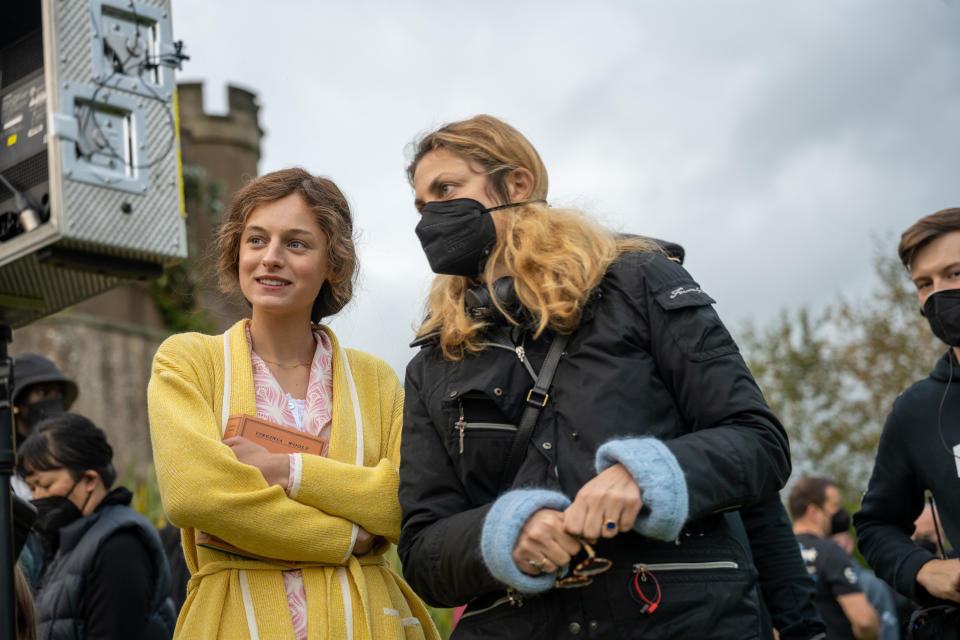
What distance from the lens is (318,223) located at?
3.56 meters

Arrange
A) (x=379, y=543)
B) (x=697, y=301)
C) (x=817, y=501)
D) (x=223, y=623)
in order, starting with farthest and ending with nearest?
(x=817, y=501), (x=379, y=543), (x=223, y=623), (x=697, y=301)

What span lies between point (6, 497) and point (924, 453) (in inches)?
110

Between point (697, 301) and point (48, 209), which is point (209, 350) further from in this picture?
point (697, 301)

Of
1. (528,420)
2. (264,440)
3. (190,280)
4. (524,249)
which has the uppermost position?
(190,280)

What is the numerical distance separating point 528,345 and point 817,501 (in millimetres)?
5839

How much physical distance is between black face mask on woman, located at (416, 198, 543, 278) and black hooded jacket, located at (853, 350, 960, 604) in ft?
5.45

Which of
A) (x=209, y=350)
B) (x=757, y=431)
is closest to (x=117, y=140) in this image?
(x=209, y=350)

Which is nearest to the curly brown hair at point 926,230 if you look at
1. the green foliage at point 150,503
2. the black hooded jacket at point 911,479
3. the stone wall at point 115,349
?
the black hooded jacket at point 911,479

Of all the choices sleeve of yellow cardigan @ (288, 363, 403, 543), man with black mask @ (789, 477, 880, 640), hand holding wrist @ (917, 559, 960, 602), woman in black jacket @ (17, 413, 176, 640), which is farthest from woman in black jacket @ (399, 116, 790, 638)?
man with black mask @ (789, 477, 880, 640)

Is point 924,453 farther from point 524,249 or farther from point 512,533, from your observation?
point 512,533

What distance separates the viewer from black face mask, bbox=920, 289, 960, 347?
3570 millimetres

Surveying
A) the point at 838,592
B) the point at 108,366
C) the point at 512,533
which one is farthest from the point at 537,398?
the point at 108,366

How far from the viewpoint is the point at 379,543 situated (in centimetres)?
323

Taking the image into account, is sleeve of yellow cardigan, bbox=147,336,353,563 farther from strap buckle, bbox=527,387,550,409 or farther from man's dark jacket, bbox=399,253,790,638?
strap buckle, bbox=527,387,550,409
